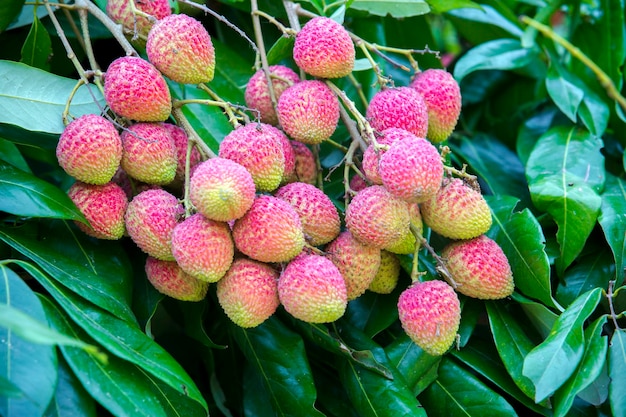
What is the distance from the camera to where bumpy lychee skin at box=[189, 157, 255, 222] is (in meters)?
0.81

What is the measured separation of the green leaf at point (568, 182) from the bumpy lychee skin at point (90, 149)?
27.4 inches

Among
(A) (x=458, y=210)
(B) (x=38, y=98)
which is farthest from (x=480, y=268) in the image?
(B) (x=38, y=98)

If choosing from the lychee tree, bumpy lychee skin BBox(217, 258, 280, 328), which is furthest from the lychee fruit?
bumpy lychee skin BBox(217, 258, 280, 328)

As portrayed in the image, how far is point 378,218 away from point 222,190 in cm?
22

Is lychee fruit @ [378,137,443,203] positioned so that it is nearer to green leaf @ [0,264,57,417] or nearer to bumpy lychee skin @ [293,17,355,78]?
bumpy lychee skin @ [293,17,355,78]

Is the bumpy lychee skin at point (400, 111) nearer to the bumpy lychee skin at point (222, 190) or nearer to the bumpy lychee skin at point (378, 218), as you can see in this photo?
the bumpy lychee skin at point (378, 218)

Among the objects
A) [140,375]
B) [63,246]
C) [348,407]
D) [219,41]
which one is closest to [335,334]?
[348,407]

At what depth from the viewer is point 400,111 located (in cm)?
98

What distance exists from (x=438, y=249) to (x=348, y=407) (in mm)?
305

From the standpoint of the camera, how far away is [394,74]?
4.66ft

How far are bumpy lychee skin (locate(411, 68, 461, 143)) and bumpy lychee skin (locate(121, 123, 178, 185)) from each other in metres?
0.41

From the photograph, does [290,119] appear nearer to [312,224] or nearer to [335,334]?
[312,224]

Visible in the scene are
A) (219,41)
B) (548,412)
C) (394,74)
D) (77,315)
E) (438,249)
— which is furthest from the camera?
(394,74)

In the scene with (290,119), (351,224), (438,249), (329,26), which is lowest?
(438,249)
